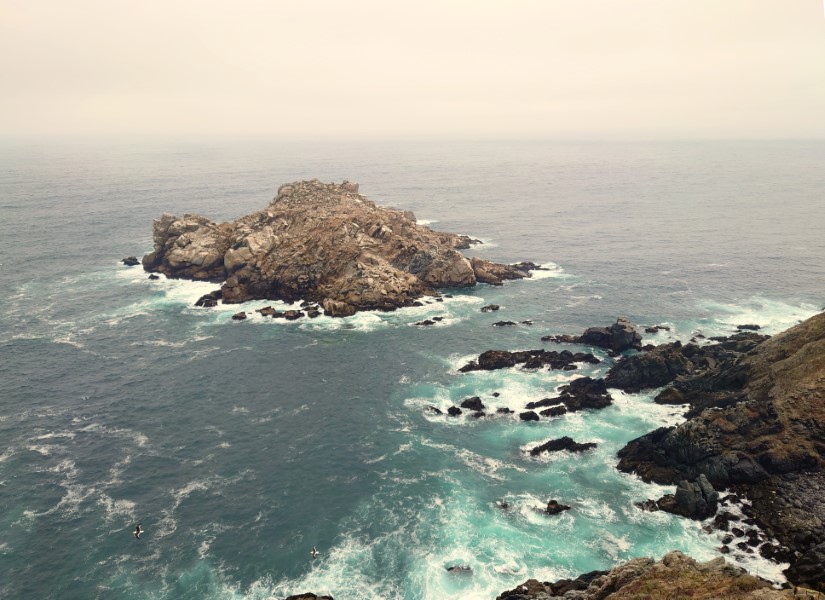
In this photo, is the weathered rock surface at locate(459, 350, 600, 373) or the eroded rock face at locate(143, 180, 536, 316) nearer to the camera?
the weathered rock surface at locate(459, 350, 600, 373)

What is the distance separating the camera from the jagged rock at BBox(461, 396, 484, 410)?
8212 centimetres

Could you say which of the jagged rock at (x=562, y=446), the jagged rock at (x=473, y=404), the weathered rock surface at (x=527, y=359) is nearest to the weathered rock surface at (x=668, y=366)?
the weathered rock surface at (x=527, y=359)

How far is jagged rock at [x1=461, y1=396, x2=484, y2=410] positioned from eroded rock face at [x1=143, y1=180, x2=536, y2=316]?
43929 mm

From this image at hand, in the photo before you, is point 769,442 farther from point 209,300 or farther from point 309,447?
point 209,300

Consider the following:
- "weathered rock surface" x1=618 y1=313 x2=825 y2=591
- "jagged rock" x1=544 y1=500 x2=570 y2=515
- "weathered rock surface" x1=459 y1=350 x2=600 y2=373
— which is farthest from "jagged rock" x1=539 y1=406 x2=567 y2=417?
"jagged rock" x1=544 y1=500 x2=570 y2=515

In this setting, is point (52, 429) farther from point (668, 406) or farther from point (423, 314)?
point (668, 406)

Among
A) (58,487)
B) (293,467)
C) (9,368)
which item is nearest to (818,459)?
(293,467)

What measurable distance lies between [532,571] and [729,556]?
20.3m

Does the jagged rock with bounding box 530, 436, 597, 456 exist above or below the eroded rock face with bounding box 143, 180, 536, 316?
below

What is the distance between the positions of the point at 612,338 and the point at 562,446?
1399 inches

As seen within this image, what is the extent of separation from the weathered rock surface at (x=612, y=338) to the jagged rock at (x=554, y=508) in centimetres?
4600

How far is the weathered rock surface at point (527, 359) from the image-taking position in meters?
94.6

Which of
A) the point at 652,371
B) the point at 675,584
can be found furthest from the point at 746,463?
the point at 675,584

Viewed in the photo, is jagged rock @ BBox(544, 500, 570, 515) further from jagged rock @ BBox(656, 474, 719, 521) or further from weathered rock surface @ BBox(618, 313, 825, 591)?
weathered rock surface @ BBox(618, 313, 825, 591)
